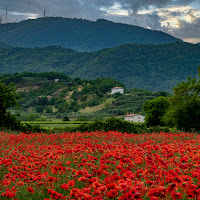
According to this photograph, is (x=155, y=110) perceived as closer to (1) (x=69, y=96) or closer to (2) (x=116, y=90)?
(1) (x=69, y=96)

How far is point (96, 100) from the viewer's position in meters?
138

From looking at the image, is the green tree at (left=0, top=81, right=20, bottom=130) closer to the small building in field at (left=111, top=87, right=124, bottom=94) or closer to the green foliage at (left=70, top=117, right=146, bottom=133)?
the green foliage at (left=70, top=117, right=146, bottom=133)

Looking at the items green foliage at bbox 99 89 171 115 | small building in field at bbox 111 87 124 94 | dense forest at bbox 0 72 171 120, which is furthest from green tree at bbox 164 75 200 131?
small building in field at bbox 111 87 124 94

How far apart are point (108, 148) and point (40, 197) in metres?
2.52

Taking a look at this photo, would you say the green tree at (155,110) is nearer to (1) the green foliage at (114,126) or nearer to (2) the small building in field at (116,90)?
(1) the green foliage at (114,126)

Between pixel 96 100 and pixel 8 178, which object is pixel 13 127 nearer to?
pixel 8 178

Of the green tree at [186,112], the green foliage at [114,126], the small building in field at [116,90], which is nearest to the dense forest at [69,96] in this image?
the small building in field at [116,90]

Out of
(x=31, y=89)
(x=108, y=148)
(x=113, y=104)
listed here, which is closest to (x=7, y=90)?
(x=108, y=148)

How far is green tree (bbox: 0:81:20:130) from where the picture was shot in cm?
2253

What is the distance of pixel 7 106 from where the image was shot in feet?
79.2

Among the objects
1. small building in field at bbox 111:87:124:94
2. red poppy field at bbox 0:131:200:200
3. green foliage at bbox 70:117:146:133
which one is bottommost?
green foliage at bbox 70:117:146:133

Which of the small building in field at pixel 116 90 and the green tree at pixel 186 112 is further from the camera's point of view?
the small building in field at pixel 116 90

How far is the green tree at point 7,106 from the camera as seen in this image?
22531 mm

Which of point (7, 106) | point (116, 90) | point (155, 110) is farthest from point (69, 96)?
point (7, 106)
